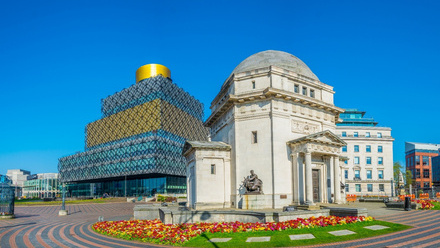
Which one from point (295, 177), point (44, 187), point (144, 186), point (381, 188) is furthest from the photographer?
point (44, 187)

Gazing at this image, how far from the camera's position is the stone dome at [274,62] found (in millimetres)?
33312

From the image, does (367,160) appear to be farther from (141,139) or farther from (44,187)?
(44,187)

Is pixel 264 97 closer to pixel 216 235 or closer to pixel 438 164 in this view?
pixel 216 235

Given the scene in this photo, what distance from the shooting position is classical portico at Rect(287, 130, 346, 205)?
93.1 ft

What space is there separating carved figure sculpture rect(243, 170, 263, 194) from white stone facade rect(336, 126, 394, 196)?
53.4m

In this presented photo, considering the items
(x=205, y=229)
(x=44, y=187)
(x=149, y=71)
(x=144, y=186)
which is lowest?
(x=44, y=187)

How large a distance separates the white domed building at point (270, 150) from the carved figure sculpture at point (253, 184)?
0.15 metres

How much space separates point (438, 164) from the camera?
134375mm

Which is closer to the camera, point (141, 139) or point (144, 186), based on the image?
point (141, 139)

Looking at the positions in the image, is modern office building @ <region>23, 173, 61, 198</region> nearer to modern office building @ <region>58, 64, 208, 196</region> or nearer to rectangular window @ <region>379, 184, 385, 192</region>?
modern office building @ <region>58, 64, 208, 196</region>

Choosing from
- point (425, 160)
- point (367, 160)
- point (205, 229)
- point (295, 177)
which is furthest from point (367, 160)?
point (425, 160)

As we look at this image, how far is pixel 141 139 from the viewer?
88125 mm

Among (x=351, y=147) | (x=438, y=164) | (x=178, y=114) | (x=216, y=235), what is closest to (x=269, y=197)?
(x=216, y=235)

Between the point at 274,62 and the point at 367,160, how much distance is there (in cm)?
5366
